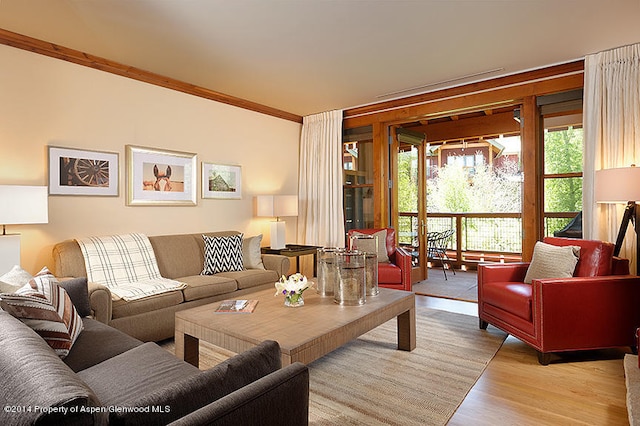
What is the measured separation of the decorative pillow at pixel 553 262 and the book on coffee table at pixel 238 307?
2.23 metres

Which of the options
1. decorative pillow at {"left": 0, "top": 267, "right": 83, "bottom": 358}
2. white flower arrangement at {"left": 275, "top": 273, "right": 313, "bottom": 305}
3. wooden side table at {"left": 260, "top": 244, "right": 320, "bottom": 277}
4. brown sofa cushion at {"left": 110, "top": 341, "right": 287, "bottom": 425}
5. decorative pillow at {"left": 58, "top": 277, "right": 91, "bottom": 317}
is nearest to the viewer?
brown sofa cushion at {"left": 110, "top": 341, "right": 287, "bottom": 425}

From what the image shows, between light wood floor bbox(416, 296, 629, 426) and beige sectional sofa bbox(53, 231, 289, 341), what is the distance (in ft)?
7.52

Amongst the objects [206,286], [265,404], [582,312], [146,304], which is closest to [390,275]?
[582,312]

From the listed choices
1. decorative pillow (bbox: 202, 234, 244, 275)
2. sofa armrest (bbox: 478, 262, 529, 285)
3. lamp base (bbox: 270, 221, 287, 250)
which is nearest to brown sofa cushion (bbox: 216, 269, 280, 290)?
decorative pillow (bbox: 202, 234, 244, 275)

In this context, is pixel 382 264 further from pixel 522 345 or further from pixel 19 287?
pixel 19 287

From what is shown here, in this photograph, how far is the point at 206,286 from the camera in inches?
138

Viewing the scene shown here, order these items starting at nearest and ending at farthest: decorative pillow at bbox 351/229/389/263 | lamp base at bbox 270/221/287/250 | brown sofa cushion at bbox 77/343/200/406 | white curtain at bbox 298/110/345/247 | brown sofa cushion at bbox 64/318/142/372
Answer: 1. brown sofa cushion at bbox 77/343/200/406
2. brown sofa cushion at bbox 64/318/142/372
3. decorative pillow at bbox 351/229/389/263
4. lamp base at bbox 270/221/287/250
5. white curtain at bbox 298/110/345/247

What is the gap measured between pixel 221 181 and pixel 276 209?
2.59ft

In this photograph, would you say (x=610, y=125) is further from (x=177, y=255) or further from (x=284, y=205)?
(x=177, y=255)

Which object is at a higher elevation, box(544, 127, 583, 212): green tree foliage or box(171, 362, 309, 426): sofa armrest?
box(544, 127, 583, 212): green tree foliage

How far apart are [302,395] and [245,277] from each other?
2.92m

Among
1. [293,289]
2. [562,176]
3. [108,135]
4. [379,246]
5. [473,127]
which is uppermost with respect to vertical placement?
[473,127]

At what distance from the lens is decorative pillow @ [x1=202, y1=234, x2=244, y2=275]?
4105 mm

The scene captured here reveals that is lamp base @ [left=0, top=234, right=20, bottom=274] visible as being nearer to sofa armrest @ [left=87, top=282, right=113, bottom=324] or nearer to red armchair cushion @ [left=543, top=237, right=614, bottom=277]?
sofa armrest @ [left=87, top=282, right=113, bottom=324]
